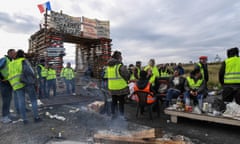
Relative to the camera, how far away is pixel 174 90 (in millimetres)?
4840

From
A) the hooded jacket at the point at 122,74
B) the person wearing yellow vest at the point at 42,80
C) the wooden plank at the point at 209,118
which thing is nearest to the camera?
the wooden plank at the point at 209,118

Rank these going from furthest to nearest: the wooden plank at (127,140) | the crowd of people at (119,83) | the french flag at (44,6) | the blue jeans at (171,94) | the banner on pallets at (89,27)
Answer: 1. the banner on pallets at (89,27)
2. the french flag at (44,6)
3. the blue jeans at (171,94)
4. the crowd of people at (119,83)
5. the wooden plank at (127,140)

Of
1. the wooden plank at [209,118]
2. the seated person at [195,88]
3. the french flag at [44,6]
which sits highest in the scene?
the french flag at [44,6]

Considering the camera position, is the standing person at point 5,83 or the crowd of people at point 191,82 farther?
the standing person at point 5,83

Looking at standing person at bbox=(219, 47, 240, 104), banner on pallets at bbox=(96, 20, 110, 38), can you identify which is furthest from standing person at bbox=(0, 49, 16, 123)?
banner on pallets at bbox=(96, 20, 110, 38)

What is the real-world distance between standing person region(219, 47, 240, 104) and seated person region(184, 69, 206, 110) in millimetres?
560

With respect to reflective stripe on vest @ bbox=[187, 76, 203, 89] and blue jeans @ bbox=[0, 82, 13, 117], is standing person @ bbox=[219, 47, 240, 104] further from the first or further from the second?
blue jeans @ bbox=[0, 82, 13, 117]

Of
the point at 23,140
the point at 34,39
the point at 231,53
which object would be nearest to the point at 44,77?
the point at 23,140

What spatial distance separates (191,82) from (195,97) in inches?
17.5

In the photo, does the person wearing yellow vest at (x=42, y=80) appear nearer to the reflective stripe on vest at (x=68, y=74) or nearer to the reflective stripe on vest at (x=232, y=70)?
the reflective stripe on vest at (x=68, y=74)

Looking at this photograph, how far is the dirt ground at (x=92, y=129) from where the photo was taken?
296 cm

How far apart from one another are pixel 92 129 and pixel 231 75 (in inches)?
140

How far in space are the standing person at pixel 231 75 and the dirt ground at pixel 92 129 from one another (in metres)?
0.74

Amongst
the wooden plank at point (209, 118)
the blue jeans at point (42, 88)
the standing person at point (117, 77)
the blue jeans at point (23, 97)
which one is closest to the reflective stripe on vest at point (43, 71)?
the blue jeans at point (42, 88)
